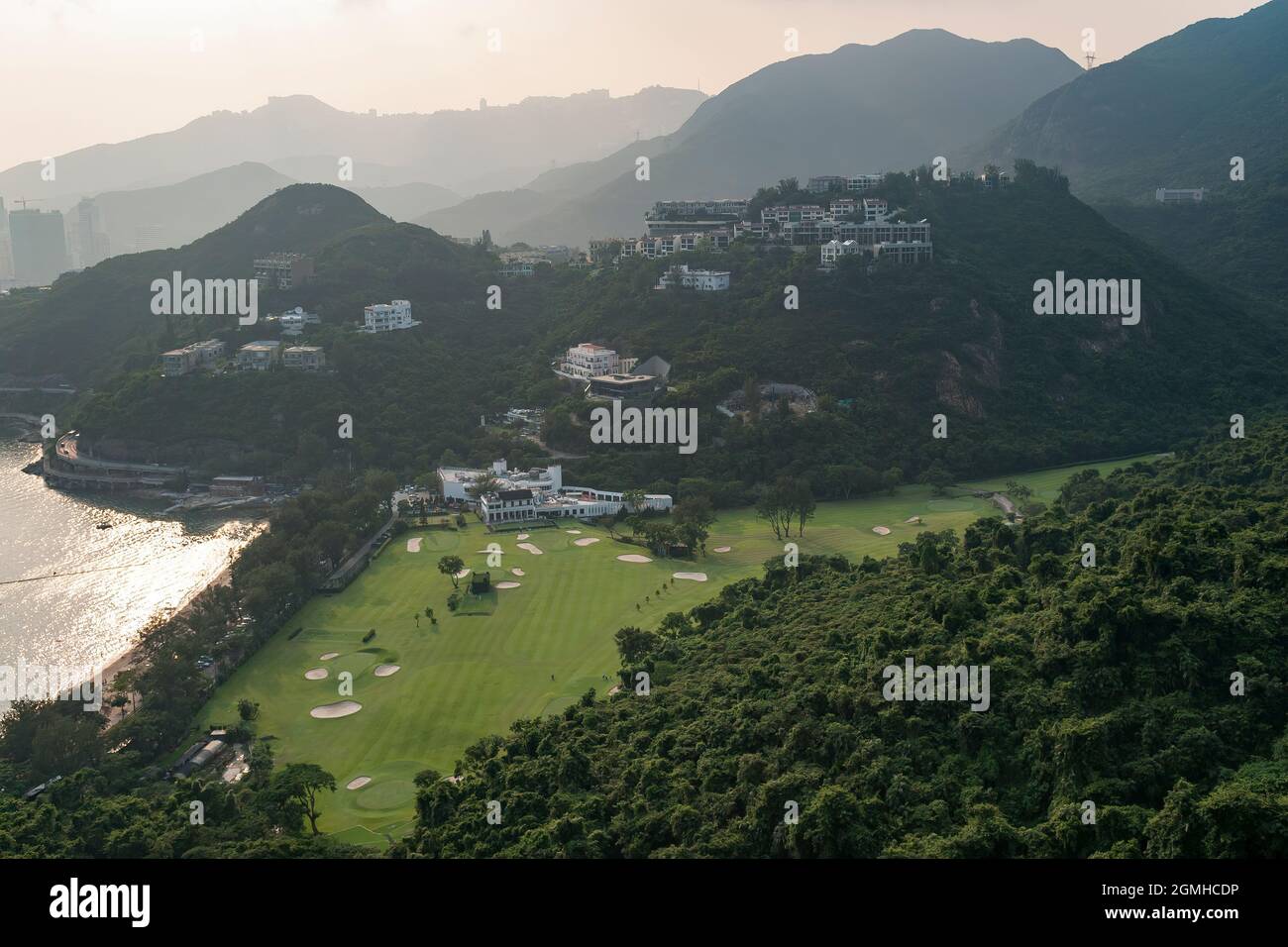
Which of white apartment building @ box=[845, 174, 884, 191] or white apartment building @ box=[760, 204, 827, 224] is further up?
white apartment building @ box=[845, 174, 884, 191]

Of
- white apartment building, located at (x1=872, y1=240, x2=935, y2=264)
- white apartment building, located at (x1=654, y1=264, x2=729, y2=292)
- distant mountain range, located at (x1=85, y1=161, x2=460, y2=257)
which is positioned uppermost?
distant mountain range, located at (x1=85, y1=161, x2=460, y2=257)

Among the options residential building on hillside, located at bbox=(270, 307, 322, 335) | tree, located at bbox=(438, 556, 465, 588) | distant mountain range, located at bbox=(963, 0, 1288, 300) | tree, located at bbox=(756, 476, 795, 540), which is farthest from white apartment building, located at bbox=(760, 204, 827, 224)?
tree, located at bbox=(438, 556, 465, 588)

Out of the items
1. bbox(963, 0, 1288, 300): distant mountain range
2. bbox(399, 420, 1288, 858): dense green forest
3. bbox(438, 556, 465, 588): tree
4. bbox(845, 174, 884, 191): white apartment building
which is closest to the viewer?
bbox(399, 420, 1288, 858): dense green forest

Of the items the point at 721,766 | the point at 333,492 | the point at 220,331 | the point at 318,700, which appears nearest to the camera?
the point at 721,766

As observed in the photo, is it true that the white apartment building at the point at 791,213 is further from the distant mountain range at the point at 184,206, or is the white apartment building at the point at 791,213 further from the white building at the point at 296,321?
the distant mountain range at the point at 184,206

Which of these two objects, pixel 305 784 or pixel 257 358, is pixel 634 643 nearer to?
pixel 305 784

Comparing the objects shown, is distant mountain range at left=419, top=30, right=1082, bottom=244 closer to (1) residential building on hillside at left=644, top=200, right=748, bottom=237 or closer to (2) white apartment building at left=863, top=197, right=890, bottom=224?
(1) residential building on hillside at left=644, top=200, right=748, bottom=237
